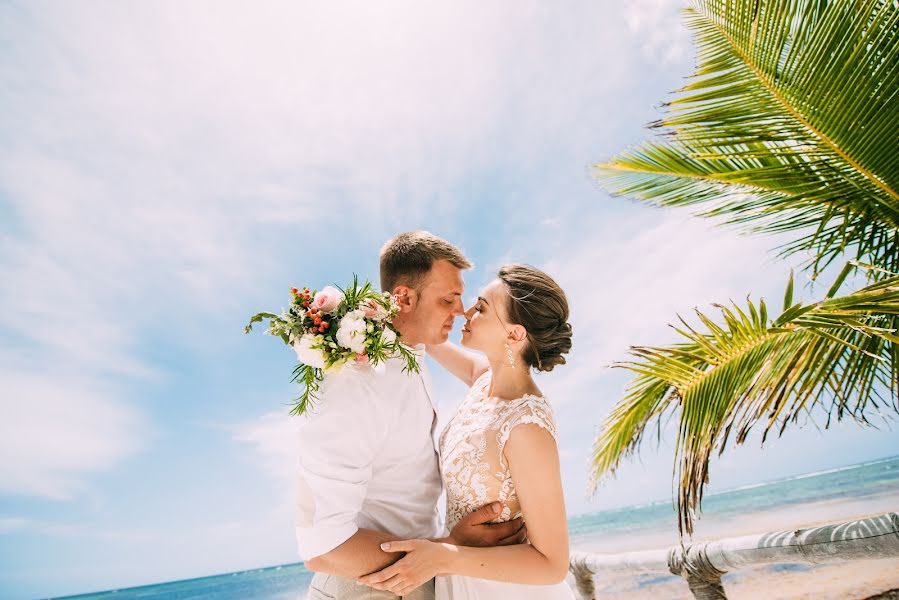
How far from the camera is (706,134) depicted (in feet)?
12.2

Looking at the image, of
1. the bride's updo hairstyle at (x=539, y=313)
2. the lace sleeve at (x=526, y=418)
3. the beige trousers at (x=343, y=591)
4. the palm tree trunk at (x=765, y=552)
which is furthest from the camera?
the bride's updo hairstyle at (x=539, y=313)

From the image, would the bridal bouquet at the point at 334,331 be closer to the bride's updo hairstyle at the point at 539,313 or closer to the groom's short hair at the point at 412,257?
the groom's short hair at the point at 412,257

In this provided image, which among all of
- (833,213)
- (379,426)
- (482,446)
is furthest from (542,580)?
(833,213)

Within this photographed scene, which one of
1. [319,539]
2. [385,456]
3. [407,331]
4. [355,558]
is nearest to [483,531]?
[385,456]

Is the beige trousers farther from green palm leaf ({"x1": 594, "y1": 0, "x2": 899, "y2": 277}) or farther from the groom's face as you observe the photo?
green palm leaf ({"x1": 594, "y1": 0, "x2": 899, "y2": 277})

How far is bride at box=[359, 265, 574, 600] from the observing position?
2.48 metres

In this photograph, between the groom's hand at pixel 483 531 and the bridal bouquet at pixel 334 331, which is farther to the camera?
the groom's hand at pixel 483 531

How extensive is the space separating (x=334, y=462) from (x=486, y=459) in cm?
103

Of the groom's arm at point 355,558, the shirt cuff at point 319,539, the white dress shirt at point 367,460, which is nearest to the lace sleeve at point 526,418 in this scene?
the white dress shirt at point 367,460

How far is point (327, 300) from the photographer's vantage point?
2732 millimetres

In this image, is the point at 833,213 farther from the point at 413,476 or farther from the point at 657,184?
the point at 413,476

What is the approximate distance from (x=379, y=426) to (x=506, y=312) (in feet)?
4.37

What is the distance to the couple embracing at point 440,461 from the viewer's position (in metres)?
2.34

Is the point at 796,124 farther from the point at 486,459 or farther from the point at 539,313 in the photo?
the point at 486,459
